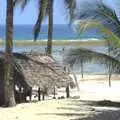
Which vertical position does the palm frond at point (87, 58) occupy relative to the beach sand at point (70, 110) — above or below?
above

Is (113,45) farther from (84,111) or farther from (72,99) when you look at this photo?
(72,99)

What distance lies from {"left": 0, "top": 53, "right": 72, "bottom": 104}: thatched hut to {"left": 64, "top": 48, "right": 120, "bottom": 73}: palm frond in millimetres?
3826

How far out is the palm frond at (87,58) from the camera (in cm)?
1681

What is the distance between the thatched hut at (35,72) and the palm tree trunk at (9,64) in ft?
2.03

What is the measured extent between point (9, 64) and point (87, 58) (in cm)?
396

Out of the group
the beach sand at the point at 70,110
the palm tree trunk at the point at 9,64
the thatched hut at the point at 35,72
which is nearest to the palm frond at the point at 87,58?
the beach sand at the point at 70,110

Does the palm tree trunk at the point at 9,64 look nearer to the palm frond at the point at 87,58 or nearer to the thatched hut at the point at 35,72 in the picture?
the thatched hut at the point at 35,72

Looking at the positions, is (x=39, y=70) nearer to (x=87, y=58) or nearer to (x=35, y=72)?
(x=35, y=72)

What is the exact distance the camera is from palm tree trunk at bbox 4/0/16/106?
19.5 meters

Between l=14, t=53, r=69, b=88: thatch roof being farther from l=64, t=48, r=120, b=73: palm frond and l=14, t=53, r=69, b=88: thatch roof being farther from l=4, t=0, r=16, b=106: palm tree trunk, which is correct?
l=64, t=48, r=120, b=73: palm frond

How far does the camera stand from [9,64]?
19.9 m

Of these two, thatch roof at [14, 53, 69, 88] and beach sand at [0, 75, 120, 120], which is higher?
thatch roof at [14, 53, 69, 88]

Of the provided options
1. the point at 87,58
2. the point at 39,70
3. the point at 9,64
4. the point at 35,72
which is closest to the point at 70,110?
the point at 87,58

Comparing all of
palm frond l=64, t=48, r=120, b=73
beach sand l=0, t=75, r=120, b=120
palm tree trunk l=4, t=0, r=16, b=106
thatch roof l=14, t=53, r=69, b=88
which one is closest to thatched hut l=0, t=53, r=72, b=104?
thatch roof l=14, t=53, r=69, b=88
